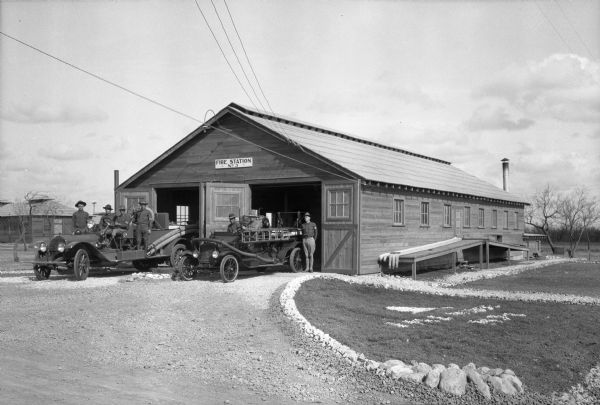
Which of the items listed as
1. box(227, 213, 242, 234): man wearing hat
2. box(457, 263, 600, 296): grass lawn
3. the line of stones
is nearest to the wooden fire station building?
box(227, 213, 242, 234): man wearing hat

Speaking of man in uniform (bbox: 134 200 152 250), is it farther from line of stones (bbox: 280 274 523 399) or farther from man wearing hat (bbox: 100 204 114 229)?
line of stones (bbox: 280 274 523 399)

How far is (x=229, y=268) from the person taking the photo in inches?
655

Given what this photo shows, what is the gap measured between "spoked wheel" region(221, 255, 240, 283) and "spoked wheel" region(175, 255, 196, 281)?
137 centimetres

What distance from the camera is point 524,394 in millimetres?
8406

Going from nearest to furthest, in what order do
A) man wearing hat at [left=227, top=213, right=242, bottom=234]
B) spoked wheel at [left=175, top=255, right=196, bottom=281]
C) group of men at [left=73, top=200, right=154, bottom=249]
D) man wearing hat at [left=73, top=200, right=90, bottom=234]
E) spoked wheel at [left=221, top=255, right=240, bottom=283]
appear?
spoked wheel at [left=221, top=255, right=240, bottom=283], spoked wheel at [left=175, top=255, right=196, bottom=281], man wearing hat at [left=227, top=213, right=242, bottom=234], group of men at [left=73, top=200, right=154, bottom=249], man wearing hat at [left=73, top=200, right=90, bottom=234]

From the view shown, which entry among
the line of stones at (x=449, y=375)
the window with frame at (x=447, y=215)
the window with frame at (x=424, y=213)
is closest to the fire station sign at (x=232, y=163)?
the window with frame at (x=424, y=213)

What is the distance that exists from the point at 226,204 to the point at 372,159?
23.3 ft

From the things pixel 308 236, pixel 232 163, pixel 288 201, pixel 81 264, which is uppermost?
pixel 232 163

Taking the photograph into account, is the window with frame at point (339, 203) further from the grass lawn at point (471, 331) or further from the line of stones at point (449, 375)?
the line of stones at point (449, 375)

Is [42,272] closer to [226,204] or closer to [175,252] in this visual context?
[175,252]

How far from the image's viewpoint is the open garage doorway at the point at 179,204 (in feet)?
85.1

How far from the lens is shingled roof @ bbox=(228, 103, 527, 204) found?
21750 millimetres

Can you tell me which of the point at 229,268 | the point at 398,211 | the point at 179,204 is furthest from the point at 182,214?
the point at 229,268

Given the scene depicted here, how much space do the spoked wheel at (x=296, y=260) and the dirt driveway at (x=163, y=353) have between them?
4411 millimetres
